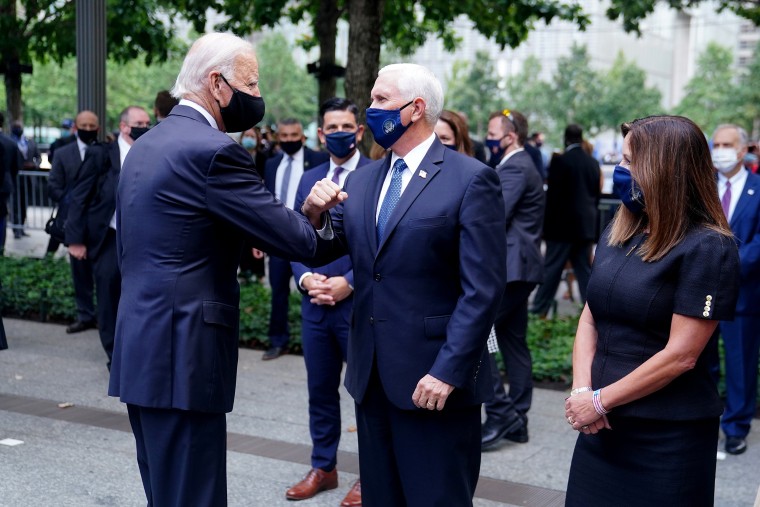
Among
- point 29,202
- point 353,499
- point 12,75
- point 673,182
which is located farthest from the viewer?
point 12,75

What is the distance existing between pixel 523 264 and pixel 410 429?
257 cm

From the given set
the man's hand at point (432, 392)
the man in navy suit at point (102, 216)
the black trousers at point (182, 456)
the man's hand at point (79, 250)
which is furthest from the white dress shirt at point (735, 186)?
the man's hand at point (79, 250)

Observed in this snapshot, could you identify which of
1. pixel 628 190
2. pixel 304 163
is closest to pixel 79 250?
pixel 304 163

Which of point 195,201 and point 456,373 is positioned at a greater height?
point 195,201

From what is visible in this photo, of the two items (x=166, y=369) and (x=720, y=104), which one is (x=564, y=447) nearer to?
(x=166, y=369)

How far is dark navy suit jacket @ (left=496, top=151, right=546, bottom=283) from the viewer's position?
19.5 ft

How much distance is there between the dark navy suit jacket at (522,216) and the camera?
593 cm

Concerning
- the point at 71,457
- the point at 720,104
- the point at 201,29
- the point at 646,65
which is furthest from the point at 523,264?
the point at 646,65

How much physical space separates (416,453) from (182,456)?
0.84m

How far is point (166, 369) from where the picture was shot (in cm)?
323

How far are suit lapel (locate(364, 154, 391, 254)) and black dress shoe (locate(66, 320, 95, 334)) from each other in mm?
6312

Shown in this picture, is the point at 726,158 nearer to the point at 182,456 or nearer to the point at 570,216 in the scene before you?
the point at 182,456

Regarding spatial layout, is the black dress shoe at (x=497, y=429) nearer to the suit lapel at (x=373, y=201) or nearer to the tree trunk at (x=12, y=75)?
the suit lapel at (x=373, y=201)

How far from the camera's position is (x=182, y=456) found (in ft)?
10.8
